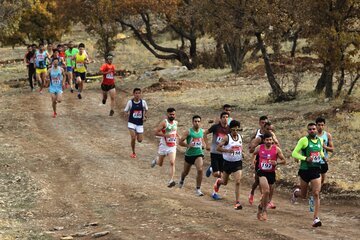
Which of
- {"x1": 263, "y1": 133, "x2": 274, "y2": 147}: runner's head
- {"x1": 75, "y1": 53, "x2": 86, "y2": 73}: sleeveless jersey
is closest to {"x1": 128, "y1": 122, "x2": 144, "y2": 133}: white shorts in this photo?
{"x1": 263, "y1": 133, "x2": 274, "y2": 147}: runner's head

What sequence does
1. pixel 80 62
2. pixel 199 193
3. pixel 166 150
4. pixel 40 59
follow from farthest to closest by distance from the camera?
pixel 40 59 → pixel 80 62 → pixel 166 150 → pixel 199 193

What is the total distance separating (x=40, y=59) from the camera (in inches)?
1217

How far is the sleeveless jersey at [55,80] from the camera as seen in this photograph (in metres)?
25.1

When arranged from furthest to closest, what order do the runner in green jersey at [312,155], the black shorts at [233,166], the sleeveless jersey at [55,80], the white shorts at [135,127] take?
the sleeveless jersey at [55,80]
the white shorts at [135,127]
the black shorts at [233,166]
the runner in green jersey at [312,155]

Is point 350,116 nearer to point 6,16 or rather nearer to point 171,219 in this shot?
point 171,219

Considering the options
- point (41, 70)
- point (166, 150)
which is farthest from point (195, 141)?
point (41, 70)

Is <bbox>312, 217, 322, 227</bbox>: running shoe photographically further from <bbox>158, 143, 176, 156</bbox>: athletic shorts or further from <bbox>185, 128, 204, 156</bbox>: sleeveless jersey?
<bbox>158, 143, 176, 156</bbox>: athletic shorts

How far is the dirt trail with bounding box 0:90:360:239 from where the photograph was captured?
44.2ft

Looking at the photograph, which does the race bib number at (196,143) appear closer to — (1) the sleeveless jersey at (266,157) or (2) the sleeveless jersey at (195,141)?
(2) the sleeveless jersey at (195,141)

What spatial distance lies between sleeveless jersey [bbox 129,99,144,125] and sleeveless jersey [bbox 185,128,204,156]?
380 centimetres

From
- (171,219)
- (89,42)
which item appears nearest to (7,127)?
(171,219)

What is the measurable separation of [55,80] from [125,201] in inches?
390

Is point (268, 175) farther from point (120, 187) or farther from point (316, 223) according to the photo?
point (120, 187)

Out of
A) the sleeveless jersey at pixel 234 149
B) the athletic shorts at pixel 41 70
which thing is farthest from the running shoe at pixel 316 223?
the athletic shorts at pixel 41 70
